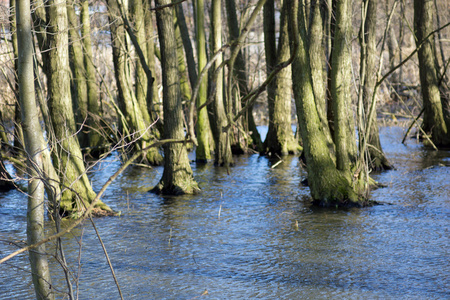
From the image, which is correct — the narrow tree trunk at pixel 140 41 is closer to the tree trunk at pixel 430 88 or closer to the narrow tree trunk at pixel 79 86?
the narrow tree trunk at pixel 79 86

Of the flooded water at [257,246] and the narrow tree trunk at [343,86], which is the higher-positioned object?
the narrow tree trunk at [343,86]

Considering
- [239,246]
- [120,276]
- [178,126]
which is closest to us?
[120,276]

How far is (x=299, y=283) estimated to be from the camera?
229 inches

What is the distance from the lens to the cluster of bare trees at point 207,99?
11.5ft

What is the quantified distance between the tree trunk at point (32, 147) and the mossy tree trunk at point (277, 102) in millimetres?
12261

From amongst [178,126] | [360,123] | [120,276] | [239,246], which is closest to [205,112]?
[178,126]

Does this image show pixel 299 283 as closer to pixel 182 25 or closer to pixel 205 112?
pixel 205 112

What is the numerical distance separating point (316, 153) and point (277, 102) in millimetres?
7459

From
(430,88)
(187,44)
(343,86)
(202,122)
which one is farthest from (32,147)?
(430,88)

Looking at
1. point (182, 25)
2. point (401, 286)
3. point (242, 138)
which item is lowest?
point (401, 286)

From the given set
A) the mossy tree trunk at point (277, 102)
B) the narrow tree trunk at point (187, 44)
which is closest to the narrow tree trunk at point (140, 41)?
the narrow tree trunk at point (187, 44)

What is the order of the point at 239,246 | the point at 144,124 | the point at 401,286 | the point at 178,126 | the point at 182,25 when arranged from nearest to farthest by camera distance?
the point at 401,286
the point at 239,246
the point at 178,126
the point at 144,124
the point at 182,25

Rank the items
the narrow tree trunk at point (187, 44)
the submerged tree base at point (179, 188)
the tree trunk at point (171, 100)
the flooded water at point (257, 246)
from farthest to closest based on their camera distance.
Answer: the narrow tree trunk at point (187, 44), the submerged tree base at point (179, 188), the tree trunk at point (171, 100), the flooded water at point (257, 246)

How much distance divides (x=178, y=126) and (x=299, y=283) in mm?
5304
